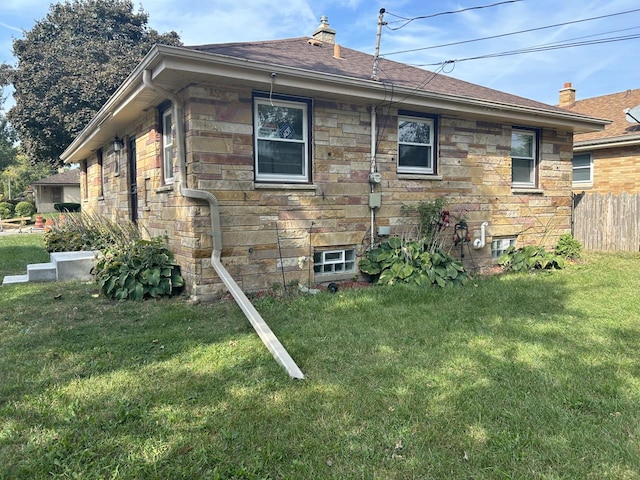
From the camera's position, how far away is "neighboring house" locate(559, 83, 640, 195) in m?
12.1

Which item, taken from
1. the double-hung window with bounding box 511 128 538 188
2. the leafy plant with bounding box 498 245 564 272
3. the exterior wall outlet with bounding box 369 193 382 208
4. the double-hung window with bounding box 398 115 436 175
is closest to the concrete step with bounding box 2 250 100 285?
the exterior wall outlet with bounding box 369 193 382 208

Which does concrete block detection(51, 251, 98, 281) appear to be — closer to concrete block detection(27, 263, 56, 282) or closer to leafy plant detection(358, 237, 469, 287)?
concrete block detection(27, 263, 56, 282)

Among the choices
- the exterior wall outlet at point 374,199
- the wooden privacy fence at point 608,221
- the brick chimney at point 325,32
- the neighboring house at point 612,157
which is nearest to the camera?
the exterior wall outlet at point 374,199

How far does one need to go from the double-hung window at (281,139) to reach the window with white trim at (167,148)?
4.99 ft

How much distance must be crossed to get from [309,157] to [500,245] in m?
4.53

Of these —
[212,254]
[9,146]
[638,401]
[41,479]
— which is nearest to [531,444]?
[638,401]

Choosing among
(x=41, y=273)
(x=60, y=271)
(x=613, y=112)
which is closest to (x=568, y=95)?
(x=613, y=112)

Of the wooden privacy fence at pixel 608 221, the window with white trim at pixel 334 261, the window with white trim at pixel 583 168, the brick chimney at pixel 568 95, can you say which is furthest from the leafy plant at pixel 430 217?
the brick chimney at pixel 568 95

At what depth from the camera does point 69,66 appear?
1994 cm

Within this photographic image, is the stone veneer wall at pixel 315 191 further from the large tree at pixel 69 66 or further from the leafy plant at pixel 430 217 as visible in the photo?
the large tree at pixel 69 66

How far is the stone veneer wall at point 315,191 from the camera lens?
5.76 metres

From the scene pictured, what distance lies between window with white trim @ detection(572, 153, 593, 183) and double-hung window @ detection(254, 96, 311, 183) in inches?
421

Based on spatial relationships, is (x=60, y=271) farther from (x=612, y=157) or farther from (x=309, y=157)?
(x=612, y=157)

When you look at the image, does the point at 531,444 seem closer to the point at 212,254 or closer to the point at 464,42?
the point at 212,254
